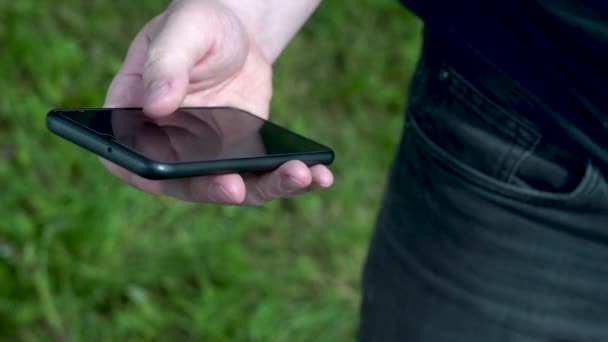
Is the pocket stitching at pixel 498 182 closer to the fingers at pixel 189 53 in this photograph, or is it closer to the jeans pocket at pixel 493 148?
the jeans pocket at pixel 493 148

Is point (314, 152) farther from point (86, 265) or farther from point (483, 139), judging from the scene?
point (86, 265)

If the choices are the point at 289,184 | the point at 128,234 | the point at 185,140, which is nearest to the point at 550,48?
the point at 289,184

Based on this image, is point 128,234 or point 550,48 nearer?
point 550,48

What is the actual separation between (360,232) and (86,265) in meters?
0.90

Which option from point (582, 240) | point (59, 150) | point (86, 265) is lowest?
point (86, 265)

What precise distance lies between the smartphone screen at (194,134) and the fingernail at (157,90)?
0.07 meters

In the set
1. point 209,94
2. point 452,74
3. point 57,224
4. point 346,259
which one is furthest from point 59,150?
point 452,74

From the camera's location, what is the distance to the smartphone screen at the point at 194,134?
3.25 ft

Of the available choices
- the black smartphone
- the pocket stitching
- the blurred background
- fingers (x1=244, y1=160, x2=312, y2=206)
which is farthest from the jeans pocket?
the blurred background

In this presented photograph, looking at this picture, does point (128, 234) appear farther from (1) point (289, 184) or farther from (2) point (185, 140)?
(1) point (289, 184)

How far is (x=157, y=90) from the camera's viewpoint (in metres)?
0.93

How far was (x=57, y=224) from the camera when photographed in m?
2.12

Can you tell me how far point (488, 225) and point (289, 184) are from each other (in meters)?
0.35

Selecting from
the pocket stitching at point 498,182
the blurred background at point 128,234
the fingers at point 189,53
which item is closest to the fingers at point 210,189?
the fingers at point 189,53
